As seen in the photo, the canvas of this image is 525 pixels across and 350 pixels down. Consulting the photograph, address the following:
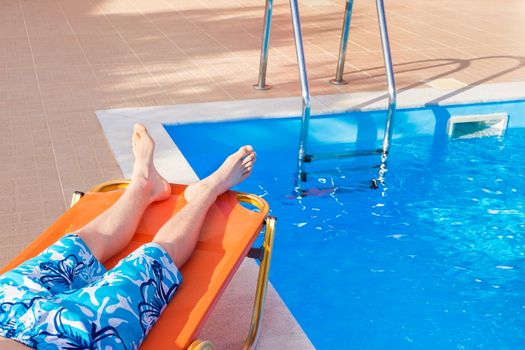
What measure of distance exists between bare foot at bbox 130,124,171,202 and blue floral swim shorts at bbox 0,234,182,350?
39 cm

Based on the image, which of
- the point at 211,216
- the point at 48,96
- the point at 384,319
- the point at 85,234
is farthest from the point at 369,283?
the point at 48,96

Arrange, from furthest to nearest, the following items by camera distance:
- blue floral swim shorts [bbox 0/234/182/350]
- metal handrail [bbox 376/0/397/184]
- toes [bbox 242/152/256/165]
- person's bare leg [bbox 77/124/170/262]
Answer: metal handrail [bbox 376/0/397/184], toes [bbox 242/152/256/165], person's bare leg [bbox 77/124/170/262], blue floral swim shorts [bbox 0/234/182/350]

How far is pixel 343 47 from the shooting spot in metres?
5.06

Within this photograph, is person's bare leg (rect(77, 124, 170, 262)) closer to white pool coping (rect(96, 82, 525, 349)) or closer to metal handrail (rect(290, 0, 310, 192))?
white pool coping (rect(96, 82, 525, 349))

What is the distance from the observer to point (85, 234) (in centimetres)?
229

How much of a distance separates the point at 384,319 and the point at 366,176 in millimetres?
1502

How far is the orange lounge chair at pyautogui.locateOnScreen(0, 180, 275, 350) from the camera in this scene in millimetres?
1997

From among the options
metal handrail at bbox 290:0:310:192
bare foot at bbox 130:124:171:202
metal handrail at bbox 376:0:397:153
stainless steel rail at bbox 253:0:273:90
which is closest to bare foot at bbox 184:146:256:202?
bare foot at bbox 130:124:171:202

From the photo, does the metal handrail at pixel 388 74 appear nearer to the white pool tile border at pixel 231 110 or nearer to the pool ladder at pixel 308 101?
the pool ladder at pixel 308 101

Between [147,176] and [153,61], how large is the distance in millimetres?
3303

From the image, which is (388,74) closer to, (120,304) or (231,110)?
(231,110)

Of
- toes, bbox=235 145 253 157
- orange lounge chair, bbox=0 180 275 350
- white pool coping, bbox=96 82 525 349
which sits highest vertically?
toes, bbox=235 145 253 157

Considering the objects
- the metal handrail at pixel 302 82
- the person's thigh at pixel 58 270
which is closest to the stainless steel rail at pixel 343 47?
the metal handrail at pixel 302 82

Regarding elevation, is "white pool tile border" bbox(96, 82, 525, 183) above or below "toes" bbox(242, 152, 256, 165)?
below
